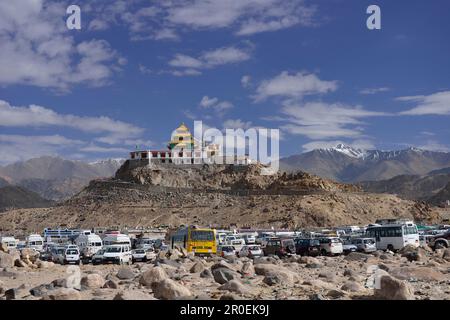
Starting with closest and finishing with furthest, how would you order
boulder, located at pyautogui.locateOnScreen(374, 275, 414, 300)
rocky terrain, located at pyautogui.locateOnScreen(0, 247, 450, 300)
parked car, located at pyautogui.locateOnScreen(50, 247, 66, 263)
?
boulder, located at pyautogui.locateOnScreen(374, 275, 414, 300) → rocky terrain, located at pyautogui.locateOnScreen(0, 247, 450, 300) → parked car, located at pyautogui.locateOnScreen(50, 247, 66, 263)

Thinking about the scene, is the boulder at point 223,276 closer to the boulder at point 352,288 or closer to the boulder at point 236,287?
the boulder at point 236,287

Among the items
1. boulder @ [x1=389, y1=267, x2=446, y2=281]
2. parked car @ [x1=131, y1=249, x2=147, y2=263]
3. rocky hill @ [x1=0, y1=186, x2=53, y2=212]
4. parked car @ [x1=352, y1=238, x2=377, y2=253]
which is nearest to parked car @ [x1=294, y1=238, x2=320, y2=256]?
parked car @ [x1=352, y1=238, x2=377, y2=253]

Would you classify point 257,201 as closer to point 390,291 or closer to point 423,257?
point 423,257

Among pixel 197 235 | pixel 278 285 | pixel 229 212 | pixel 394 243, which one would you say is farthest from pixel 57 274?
pixel 229 212

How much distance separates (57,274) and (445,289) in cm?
1490

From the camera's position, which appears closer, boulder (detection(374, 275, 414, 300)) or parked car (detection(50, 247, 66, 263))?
boulder (detection(374, 275, 414, 300))

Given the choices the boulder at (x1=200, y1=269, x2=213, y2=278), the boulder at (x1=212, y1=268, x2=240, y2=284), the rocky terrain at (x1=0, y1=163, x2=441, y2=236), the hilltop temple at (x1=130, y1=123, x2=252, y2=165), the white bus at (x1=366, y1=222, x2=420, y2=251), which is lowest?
the boulder at (x1=200, y1=269, x2=213, y2=278)

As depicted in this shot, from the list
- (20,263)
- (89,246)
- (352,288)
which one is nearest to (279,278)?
(352,288)

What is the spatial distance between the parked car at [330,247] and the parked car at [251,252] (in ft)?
12.9

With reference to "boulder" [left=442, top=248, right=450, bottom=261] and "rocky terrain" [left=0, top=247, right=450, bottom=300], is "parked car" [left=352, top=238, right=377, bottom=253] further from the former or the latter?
"rocky terrain" [left=0, top=247, right=450, bottom=300]

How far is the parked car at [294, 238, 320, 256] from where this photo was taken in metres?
34.7

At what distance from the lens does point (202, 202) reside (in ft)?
284

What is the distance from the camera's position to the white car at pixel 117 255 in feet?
95.1

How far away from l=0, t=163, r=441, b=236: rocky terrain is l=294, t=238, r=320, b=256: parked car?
35.5 m
